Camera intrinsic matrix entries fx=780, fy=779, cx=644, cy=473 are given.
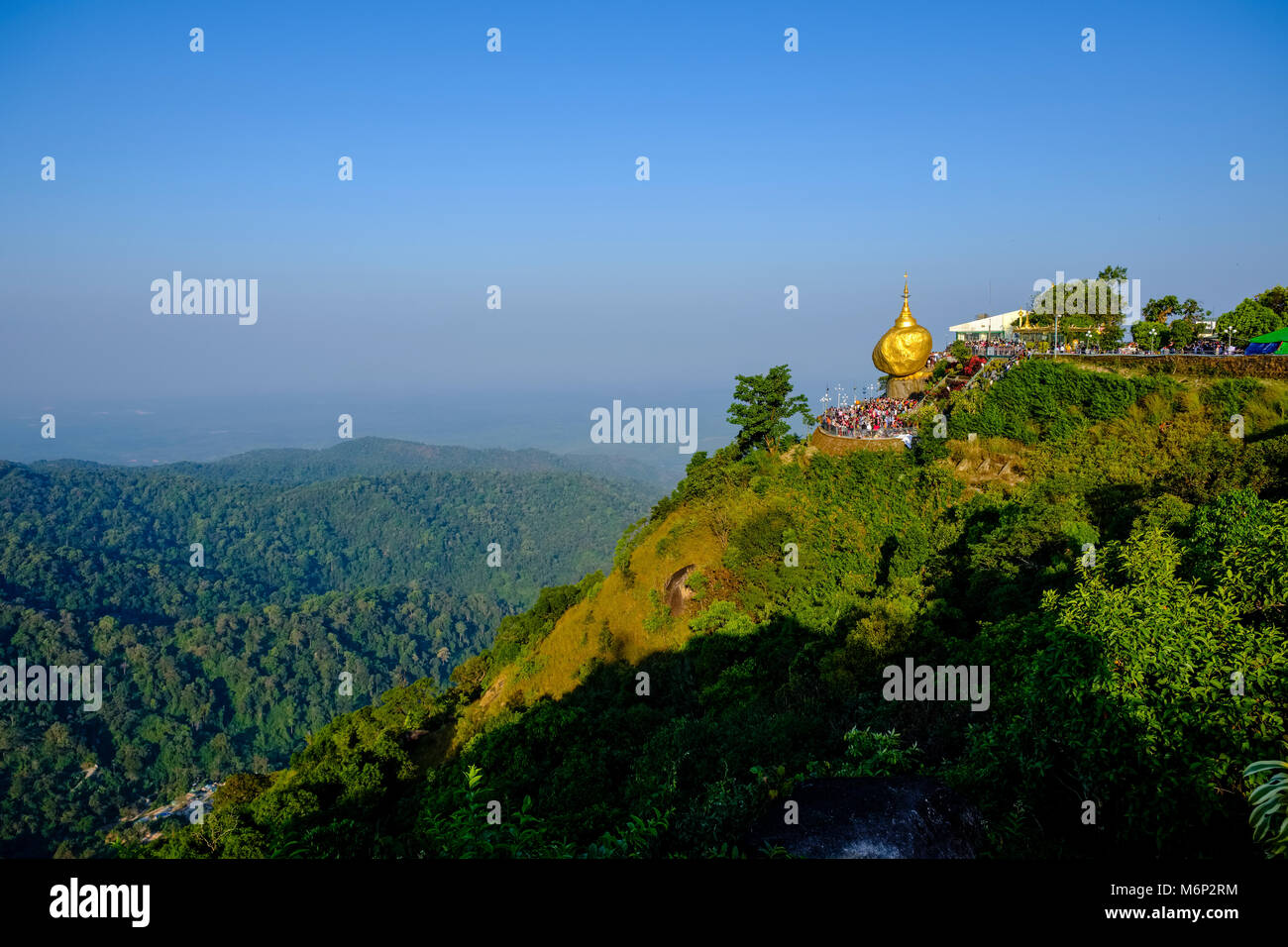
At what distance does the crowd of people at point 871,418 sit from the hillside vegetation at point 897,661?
1286 mm

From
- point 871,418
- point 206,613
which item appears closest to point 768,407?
point 871,418

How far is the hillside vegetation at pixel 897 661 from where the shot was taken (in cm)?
845

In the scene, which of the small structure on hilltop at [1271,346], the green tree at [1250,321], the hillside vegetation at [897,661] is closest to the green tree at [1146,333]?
the green tree at [1250,321]

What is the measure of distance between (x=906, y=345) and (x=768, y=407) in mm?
5635

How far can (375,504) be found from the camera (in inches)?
7751

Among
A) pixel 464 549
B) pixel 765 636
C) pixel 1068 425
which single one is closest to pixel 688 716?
pixel 765 636

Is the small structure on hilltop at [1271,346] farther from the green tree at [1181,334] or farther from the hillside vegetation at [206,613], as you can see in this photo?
the hillside vegetation at [206,613]

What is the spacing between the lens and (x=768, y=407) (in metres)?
30.9

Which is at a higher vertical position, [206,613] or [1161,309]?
[1161,309]

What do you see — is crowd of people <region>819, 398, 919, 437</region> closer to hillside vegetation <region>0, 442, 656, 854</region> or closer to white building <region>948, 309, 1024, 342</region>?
white building <region>948, 309, 1024, 342</region>

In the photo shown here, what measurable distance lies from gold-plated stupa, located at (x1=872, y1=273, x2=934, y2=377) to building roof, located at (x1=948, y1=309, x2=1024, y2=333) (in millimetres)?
8275

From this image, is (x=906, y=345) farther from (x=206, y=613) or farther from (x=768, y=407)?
(x=206, y=613)

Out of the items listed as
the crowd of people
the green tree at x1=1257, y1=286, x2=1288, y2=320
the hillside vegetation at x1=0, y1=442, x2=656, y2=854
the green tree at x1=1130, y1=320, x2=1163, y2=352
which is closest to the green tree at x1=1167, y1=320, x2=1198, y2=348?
the green tree at x1=1130, y1=320, x2=1163, y2=352
